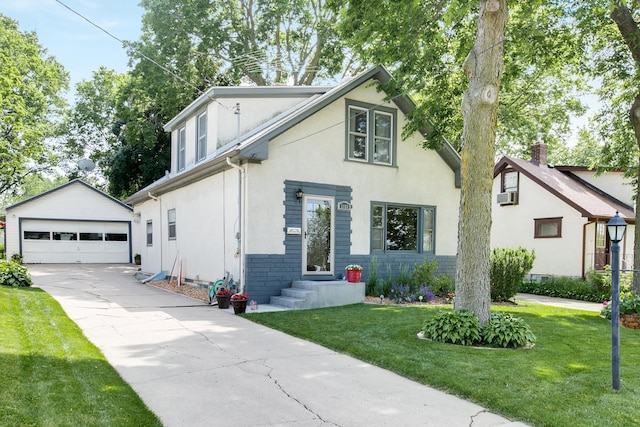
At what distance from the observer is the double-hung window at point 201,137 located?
13449 millimetres

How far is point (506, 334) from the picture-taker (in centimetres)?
626

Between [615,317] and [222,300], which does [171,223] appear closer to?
[222,300]

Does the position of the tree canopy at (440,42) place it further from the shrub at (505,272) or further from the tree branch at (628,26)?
the shrub at (505,272)

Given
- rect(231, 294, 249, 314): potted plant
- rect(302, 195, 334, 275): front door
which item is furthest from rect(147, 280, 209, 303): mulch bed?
rect(302, 195, 334, 275): front door

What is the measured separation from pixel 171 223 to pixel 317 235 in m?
6.26

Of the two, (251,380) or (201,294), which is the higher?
(251,380)

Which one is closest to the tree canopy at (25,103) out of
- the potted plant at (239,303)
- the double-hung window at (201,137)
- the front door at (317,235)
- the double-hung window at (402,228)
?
the double-hung window at (201,137)

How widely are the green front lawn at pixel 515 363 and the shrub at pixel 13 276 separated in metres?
7.20

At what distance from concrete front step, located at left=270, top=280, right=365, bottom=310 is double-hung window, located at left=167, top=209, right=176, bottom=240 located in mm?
6023

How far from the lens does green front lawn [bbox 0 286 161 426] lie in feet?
11.5

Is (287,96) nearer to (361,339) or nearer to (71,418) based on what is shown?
(361,339)

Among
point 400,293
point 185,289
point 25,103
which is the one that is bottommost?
point 185,289

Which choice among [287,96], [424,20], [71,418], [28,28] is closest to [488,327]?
[71,418]

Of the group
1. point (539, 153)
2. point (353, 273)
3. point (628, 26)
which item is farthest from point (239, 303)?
point (539, 153)
